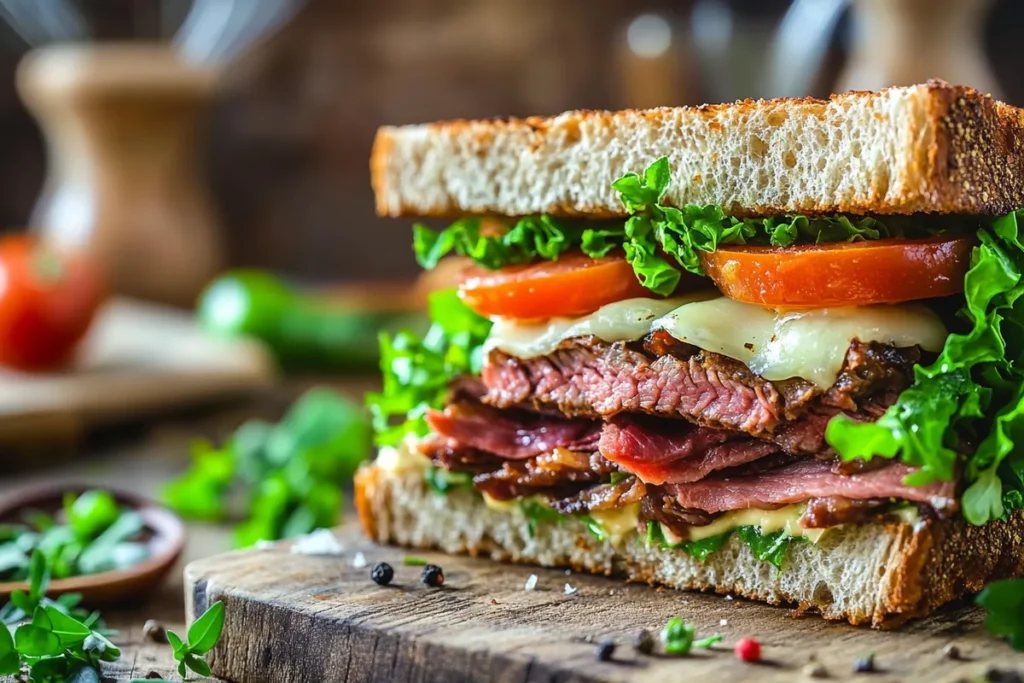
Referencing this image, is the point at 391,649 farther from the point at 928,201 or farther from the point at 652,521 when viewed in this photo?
the point at 928,201

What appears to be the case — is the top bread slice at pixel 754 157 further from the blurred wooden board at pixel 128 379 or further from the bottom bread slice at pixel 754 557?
the blurred wooden board at pixel 128 379

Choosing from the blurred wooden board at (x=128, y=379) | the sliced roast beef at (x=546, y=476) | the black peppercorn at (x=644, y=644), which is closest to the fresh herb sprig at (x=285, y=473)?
the blurred wooden board at (x=128, y=379)

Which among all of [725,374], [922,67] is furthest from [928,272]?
[922,67]

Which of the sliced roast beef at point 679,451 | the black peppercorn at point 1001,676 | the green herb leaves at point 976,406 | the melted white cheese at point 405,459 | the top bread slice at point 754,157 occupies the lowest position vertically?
the black peppercorn at point 1001,676

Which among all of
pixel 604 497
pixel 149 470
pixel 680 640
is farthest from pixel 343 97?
pixel 680 640

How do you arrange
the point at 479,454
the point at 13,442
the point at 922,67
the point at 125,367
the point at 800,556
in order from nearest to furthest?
1. the point at 800,556
2. the point at 479,454
3. the point at 13,442
4. the point at 922,67
5. the point at 125,367

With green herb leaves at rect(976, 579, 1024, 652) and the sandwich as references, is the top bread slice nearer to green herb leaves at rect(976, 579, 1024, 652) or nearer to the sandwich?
the sandwich

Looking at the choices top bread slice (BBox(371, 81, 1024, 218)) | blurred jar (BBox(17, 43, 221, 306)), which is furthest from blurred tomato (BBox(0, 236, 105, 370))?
top bread slice (BBox(371, 81, 1024, 218))
